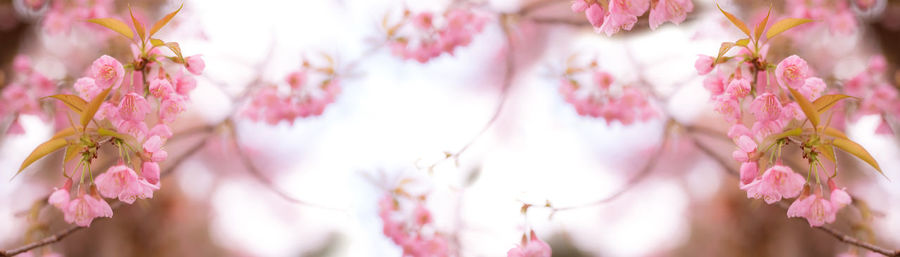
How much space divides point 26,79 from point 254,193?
2.04 feet

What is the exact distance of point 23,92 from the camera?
138 centimetres

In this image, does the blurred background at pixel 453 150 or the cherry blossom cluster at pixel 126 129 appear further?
the blurred background at pixel 453 150

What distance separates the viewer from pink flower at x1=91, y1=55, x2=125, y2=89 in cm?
85

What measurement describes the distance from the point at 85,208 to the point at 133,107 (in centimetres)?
15

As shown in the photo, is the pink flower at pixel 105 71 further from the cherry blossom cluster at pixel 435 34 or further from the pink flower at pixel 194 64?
the cherry blossom cluster at pixel 435 34

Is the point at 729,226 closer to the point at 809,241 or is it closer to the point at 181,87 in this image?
the point at 809,241

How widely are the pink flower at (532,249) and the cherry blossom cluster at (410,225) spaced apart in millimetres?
143

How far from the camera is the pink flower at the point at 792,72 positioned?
86 cm

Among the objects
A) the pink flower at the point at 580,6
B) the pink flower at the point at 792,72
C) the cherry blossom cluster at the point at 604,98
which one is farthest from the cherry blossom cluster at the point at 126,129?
the pink flower at the point at 792,72

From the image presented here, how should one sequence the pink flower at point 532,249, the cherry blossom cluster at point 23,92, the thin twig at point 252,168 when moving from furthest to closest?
the cherry blossom cluster at point 23,92 < the thin twig at point 252,168 < the pink flower at point 532,249

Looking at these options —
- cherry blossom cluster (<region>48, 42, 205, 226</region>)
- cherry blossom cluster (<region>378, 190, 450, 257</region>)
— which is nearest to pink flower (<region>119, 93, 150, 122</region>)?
cherry blossom cluster (<region>48, 42, 205, 226</region>)

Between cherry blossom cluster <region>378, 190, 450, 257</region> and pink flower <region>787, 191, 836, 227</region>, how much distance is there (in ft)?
1.97

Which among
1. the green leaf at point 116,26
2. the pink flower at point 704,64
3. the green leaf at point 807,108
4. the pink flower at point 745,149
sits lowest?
the pink flower at point 745,149

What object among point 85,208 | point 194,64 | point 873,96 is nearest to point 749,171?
point 873,96
